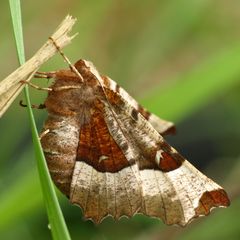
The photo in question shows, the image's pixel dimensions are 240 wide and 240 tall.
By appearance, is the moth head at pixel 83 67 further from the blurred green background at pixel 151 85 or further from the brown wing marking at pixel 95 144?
the blurred green background at pixel 151 85

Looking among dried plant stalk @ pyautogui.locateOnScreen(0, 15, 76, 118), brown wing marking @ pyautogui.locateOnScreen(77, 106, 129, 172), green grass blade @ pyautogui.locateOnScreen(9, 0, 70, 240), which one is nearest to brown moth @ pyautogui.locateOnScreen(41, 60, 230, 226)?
brown wing marking @ pyautogui.locateOnScreen(77, 106, 129, 172)

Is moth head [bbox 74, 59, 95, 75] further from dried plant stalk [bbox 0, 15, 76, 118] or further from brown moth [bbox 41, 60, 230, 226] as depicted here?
dried plant stalk [bbox 0, 15, 76, 118]

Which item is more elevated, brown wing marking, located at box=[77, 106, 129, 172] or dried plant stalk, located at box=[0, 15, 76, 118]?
dried plant stalk, located at box=[0, 15, 76, 118]

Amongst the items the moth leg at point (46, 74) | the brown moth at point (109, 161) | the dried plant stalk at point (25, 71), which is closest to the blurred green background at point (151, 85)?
the brown moth at point (109, 161)

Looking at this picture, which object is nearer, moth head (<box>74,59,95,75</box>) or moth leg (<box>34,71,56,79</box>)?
moth leg (<box>34,71,56,79</box>)

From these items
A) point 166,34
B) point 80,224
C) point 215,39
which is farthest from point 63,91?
point 215,39

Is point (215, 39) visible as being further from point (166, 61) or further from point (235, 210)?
point (235, 210)
